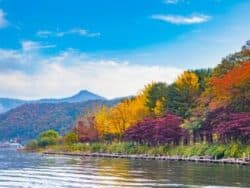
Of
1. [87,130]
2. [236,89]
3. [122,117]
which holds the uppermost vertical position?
[236,89]

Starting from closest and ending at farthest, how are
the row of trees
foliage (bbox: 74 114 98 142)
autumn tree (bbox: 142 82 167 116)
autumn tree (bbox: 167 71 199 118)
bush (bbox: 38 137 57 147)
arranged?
the row of trees, autumn tree (bbox: 167 71 199 118), autumn tree (bbox: 142 82 167 116), foliage (bbox: 74 114 98 142), bush (bbox: 38 137 57 147)

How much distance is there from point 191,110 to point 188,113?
305cm

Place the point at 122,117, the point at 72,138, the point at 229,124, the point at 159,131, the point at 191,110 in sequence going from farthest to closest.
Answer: the point at 72,138 < the point at 122,117 < the point at 191,110 < the point at 159,131 < the point at 229,124

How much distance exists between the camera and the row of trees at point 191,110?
6831 cm

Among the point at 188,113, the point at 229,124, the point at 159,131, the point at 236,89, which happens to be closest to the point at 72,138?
the point at 188,113

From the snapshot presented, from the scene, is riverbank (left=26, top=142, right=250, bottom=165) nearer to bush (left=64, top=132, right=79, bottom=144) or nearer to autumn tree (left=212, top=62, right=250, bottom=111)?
autumn tree (left=212, top=62, right=250, bottom=111)

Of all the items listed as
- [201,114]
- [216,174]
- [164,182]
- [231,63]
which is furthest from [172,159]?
[164,182]

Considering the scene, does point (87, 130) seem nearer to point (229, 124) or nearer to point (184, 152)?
point (184, 152)

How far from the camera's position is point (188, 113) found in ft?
290

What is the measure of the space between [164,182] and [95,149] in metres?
72.8

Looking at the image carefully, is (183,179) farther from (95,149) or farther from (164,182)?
(95,149)

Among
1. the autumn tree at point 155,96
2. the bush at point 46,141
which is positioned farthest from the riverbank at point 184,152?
the bush at point 46,141

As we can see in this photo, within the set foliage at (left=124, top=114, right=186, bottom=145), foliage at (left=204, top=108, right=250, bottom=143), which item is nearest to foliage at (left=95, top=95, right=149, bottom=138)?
foliage at (left=124, top=114, right=186, bottom=145)

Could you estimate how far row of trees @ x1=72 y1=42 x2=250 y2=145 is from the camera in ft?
224
